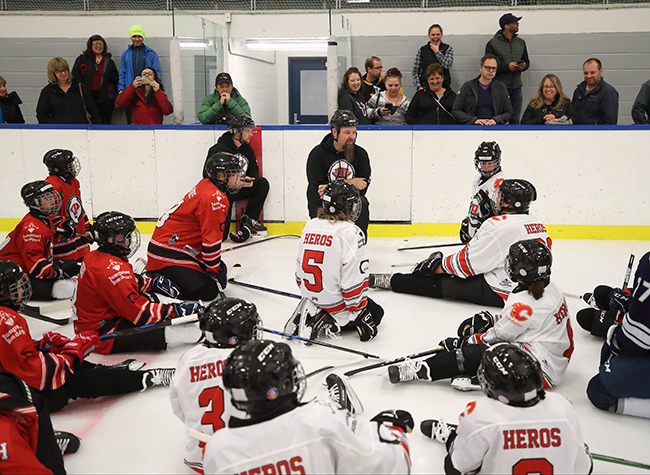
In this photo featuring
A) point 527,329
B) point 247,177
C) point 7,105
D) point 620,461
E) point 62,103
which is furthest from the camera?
point 7,105

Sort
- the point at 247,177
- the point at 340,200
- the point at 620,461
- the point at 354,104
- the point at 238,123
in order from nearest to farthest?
the point at 620,461 → the point at 340,200 → the point at 238,123 → the point at 247,177 → the point at 354,104

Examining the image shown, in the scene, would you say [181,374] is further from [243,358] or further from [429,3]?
[429,3]

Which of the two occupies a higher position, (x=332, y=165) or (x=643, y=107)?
(x=643, y=107)

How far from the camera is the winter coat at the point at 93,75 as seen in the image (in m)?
7.77

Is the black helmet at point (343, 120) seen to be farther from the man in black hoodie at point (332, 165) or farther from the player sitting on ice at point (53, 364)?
the player sitting on ice at point (53, 364)

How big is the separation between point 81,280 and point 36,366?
2.75ft

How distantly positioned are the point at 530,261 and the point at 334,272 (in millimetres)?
1174

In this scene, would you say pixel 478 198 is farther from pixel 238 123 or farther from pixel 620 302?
pixel 238 123

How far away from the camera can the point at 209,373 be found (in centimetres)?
224

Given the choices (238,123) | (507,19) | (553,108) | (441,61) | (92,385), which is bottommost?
(92,385)

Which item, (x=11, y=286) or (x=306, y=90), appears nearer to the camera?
(x=11, y=286)

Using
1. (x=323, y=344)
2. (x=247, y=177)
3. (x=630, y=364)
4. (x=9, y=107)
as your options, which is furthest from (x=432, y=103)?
(x=9, y=107)

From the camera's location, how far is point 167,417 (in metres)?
2.89

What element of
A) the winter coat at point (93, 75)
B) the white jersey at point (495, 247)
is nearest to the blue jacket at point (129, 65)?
the winter coat at point (93, 75)
